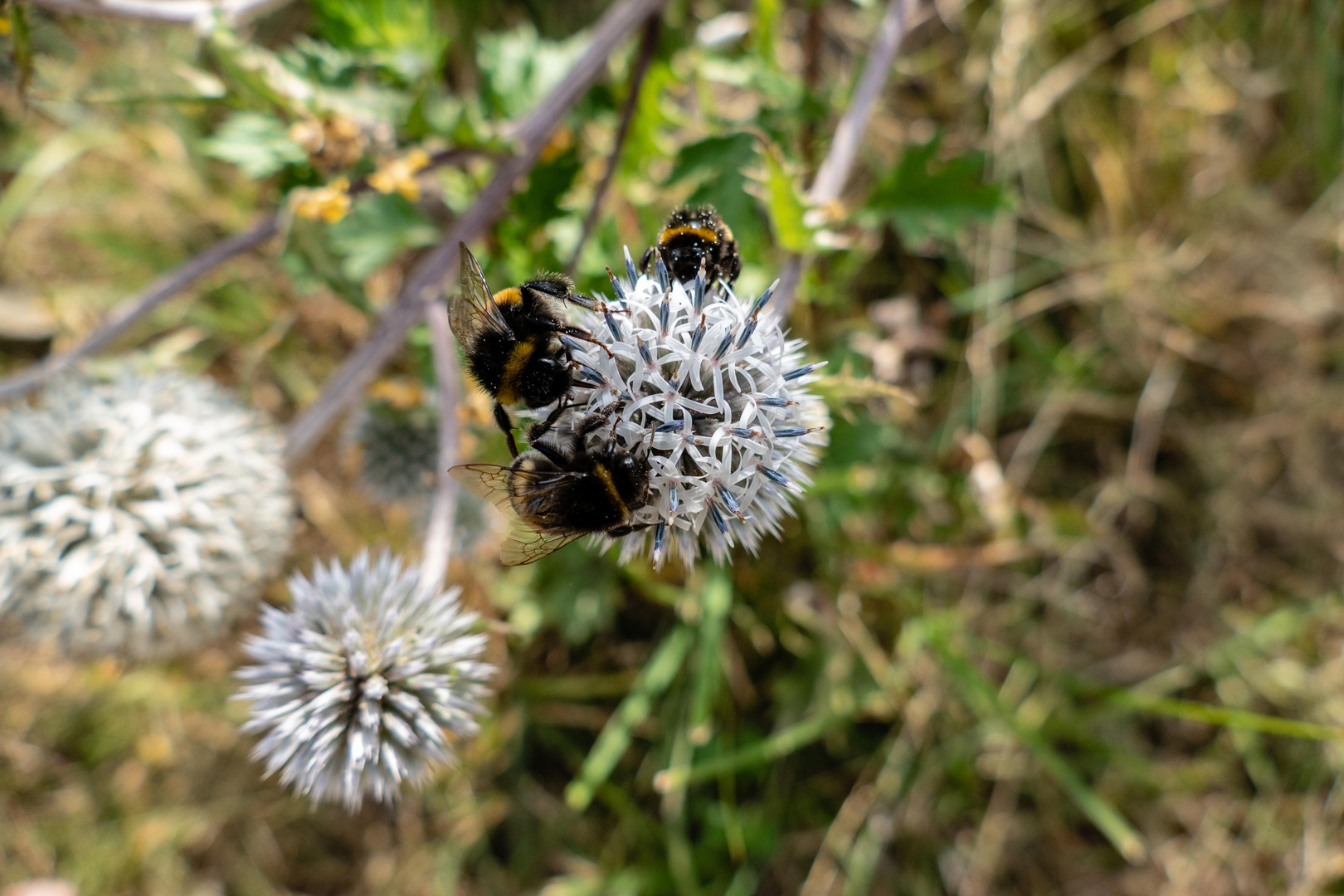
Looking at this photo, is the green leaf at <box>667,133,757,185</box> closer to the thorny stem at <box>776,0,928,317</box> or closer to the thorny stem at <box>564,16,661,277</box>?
the thorny stem at <box>776,0,928,317</box>

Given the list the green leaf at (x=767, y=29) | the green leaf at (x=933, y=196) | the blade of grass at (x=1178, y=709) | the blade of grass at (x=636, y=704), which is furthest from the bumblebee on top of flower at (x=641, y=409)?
the blade of grass at (x=1178, y=709)

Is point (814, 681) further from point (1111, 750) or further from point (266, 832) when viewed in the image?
point (266, 832)

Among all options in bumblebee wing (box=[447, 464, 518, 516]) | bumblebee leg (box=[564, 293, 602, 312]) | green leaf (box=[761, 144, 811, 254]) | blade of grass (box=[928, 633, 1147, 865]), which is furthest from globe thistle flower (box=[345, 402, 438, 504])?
blade of grass (box=[928, 633, 1147, 865])

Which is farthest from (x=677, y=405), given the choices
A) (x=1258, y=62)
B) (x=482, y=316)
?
(x=1258, y=62)

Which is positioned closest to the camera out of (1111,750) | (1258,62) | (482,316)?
(482,316)

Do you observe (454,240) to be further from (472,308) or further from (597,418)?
(597,418)

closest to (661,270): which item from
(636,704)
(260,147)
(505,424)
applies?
(505,424)
